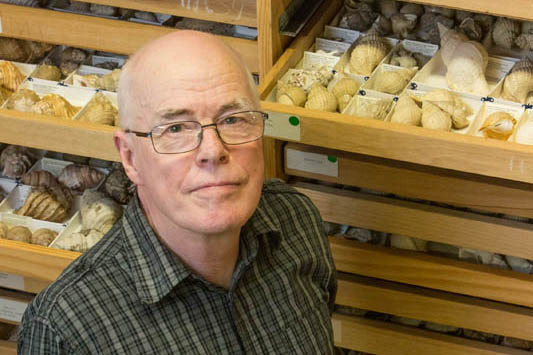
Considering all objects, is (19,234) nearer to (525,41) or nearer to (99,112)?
(99,112)

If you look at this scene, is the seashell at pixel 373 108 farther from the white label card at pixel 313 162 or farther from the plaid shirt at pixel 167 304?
the plaid shirt at pixel 167 304

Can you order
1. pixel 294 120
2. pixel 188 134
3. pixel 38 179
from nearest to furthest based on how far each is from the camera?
1. pixel 188 134
2. pixel 294 120
3. pixel 38 179

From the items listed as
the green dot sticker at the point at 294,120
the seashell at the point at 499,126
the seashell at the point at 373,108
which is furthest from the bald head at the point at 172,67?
the seashell at the point at 499,126

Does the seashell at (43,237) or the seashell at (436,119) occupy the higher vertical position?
the seashell at (436,119)

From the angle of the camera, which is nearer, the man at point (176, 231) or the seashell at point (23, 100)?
the man at point (176, 231)

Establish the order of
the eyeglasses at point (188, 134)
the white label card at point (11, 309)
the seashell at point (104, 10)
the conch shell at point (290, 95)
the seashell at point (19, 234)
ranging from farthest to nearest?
the white label card at point (11, 309) < the seashell at point (104, 10) < the seashell at point (19, 234) < the conch shell at point (290, 95) < the eyeglasses at point (188, 134)

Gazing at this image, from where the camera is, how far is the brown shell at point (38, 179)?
2.12 meters

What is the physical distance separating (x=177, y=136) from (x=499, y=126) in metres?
0.76

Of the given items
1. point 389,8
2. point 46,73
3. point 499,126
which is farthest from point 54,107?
point 499,126

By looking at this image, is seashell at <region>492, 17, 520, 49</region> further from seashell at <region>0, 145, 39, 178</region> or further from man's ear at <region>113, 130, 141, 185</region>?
seashell at <region>0, 145, 39, 178</region>

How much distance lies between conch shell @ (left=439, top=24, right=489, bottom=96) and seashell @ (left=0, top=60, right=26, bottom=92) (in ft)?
3.48

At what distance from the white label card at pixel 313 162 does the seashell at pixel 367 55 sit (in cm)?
22

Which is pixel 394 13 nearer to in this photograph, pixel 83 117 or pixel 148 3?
pixel 148 3

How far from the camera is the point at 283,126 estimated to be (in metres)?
1.70
